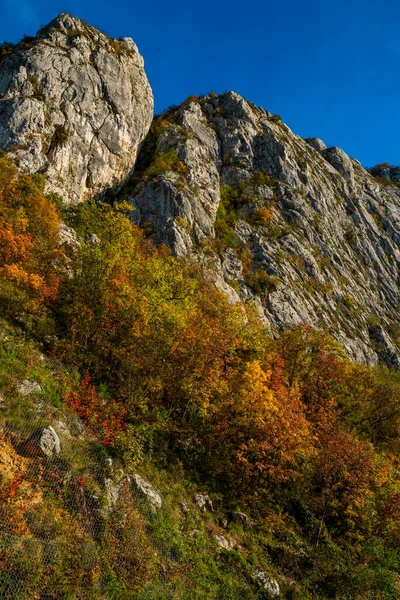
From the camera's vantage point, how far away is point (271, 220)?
204 ft

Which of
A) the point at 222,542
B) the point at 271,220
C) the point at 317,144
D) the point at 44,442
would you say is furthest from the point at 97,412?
the point at 317,144

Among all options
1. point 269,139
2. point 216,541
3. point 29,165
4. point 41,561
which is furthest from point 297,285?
point 41,561

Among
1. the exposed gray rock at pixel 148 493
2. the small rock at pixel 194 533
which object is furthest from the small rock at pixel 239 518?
Answer: the exposed gray rock at pixel 148 493

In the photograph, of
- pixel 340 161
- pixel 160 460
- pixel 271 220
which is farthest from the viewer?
pixel 340 161

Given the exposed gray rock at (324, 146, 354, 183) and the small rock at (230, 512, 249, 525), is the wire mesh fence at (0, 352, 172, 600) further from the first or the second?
the exposed gray rock at (324, 146, 354, 183)

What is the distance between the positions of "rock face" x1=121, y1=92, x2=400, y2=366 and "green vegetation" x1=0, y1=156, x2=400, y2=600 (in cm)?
2467

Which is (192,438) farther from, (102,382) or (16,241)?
(16,241)

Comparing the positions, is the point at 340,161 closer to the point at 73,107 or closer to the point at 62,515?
the point at 73,107

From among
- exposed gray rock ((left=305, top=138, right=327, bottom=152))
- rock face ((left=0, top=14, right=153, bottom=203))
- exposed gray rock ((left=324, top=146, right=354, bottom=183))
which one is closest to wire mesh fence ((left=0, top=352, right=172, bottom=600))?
rock face ((left=0, top=14, right=153, bottom=203))

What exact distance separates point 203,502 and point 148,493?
10.9 feet

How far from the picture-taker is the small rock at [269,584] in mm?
12633

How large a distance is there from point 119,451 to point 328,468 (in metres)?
9.91

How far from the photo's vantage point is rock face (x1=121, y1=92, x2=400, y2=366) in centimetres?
5116

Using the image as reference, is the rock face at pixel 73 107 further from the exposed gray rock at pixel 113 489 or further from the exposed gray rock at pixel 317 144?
the exposed gray rock at pixel 317 144
